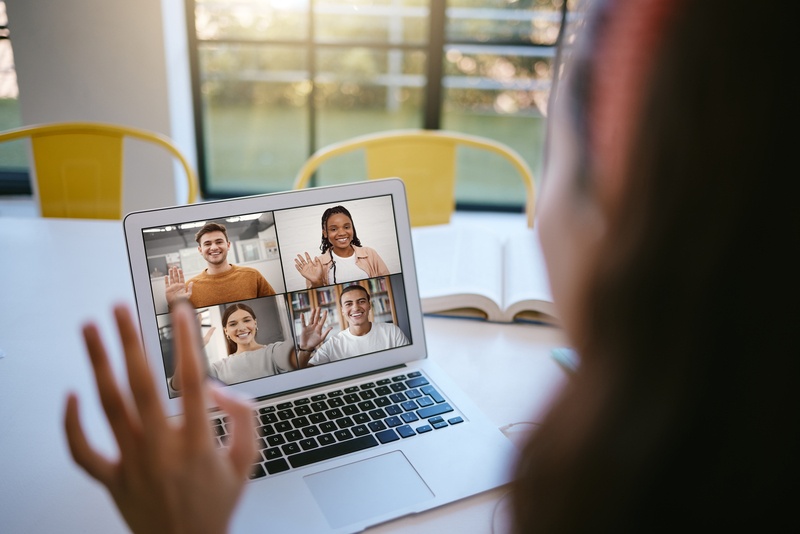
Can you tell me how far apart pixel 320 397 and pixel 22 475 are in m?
0.33

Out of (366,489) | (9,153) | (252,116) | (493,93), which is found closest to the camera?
(366,489)

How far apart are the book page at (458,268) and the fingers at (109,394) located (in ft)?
2.11

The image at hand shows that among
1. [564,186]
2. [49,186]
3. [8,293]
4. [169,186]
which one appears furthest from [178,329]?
[169,186]

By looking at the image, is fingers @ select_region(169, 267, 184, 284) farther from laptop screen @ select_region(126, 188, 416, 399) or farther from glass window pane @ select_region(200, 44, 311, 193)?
glass window pane @ select_region(200, 44, 311, 193)

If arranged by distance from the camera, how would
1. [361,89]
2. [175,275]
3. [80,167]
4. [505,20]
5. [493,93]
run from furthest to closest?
1. [361,89]
2. [493,93]
3. [505,20]
4. [80,167]
5. [175,275]

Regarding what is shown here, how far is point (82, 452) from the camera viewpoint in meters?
0.44

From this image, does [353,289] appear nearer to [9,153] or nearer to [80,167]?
[80,167]

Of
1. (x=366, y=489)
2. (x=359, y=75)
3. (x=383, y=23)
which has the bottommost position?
(x=366, y=489)

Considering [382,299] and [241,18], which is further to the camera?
[241,18]

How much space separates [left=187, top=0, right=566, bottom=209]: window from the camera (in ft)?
8.91

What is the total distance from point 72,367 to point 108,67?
193cm

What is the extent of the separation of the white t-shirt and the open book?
0.20 meters

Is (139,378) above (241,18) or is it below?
below

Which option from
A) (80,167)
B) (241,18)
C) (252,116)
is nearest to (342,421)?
(80,167)
